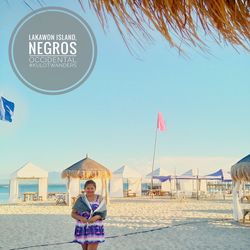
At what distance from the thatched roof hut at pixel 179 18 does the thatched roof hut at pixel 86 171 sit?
14045mm

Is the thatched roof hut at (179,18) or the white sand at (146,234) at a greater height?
the thatched roof hut at (179,18)

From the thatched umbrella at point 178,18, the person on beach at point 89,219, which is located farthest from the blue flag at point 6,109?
the thatched umbrella at point 178,18

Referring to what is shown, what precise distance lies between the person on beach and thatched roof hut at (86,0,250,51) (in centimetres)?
246

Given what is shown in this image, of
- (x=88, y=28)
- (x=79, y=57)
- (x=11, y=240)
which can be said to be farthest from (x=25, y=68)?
(x=11, y=240)

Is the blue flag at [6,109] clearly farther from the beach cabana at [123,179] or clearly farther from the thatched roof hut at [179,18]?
the beach cabana at [123,179]

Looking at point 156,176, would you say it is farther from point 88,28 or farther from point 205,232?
point 88,28

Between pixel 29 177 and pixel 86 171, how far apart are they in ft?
19.9

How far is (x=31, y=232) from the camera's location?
298 inches

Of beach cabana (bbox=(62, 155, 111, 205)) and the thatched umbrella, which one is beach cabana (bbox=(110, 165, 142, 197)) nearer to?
beach cabana (bbox=(62, 155, 111, 205))

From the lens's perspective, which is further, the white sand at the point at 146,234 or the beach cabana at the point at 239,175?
the beach cabana at the point at 239,175

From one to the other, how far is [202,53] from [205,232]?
6484 millimetres

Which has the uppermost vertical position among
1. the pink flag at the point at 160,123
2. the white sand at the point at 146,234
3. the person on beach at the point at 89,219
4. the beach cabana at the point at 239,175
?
the pink flag at the point at 160,123

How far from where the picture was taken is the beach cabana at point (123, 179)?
2328cm

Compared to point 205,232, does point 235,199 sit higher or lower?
higher
